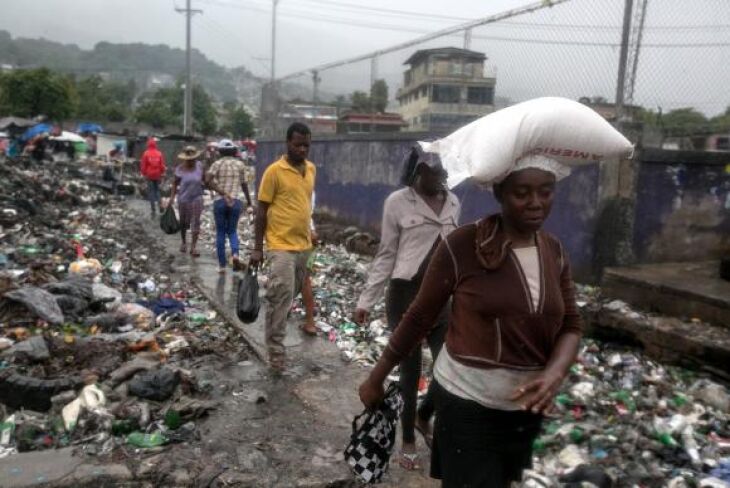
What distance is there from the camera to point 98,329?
5.60 meters

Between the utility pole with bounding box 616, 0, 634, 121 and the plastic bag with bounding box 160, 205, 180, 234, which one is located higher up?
→ the utility pole with bounding box 616, 0, 634, 121

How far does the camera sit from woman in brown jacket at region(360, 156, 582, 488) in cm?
183

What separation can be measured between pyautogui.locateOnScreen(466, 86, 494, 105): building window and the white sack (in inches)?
242

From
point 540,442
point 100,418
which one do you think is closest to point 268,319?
point 100,418

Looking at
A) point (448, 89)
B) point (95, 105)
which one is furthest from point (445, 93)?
point (95, 105)

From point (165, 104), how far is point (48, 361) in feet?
237

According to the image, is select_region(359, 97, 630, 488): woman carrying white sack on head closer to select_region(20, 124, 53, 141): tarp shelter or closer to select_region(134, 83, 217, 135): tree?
select_region(20, 124, 53, 141): tarp shelter

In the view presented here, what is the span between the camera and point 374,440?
2.29 m

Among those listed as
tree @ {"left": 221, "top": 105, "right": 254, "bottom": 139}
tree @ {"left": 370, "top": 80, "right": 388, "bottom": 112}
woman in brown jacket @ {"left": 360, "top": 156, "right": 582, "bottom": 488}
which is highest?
tree @ {"left": 221, "top": 105, "right": 254, "bottom": 139}

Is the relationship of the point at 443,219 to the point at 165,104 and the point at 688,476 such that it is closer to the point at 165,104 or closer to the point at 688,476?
the point at 688,476

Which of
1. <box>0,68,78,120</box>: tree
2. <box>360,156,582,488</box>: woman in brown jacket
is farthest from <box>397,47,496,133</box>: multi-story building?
<box>0,68,78,120</box>: tree

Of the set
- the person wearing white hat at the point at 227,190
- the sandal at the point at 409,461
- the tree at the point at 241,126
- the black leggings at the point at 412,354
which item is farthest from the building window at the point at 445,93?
the tree at the point at 241,126

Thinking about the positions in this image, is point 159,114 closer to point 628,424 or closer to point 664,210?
point 664,210

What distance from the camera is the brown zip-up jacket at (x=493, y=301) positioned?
1.83 meters
